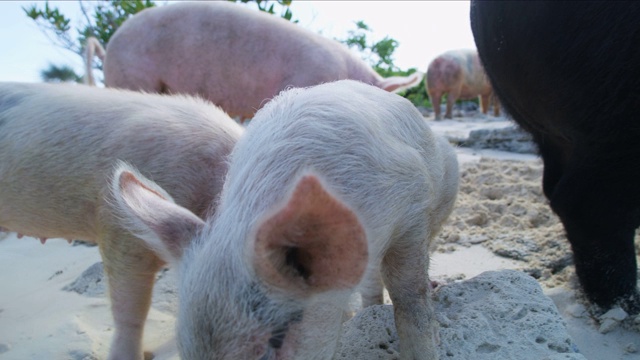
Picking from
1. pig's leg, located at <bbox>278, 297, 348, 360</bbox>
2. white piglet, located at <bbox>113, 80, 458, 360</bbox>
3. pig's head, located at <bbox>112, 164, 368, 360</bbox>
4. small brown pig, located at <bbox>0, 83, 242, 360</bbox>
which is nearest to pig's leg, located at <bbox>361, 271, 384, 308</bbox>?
white piglet, located at <bbox>113, 80, 458, 360</bbox>

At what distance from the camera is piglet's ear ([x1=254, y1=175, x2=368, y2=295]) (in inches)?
44.4

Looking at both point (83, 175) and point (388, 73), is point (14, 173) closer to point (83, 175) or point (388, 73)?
point (83, 175)

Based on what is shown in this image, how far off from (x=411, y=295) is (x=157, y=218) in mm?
962

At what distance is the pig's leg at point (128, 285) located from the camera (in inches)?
86.0

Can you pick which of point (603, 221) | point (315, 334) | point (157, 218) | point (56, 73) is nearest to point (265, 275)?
point (315, 334)

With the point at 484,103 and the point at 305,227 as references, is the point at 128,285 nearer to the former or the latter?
the point at 305,227

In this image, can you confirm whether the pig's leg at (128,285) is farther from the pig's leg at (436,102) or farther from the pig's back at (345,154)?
the pig's leg at (436,102)

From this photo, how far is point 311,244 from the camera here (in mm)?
1263

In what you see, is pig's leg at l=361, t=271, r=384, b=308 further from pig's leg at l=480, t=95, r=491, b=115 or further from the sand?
pig's leg at l=480, t=95, r=491, b=115

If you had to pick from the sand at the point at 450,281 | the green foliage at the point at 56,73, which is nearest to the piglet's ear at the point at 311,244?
the sand at the point at 450,281

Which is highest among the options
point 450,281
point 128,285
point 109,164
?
point 109,164

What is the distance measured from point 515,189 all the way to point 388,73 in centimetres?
1424

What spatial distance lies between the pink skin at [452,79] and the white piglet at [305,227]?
47.1 ft

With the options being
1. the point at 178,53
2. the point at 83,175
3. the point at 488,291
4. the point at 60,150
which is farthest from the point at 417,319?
the point at 178,53
